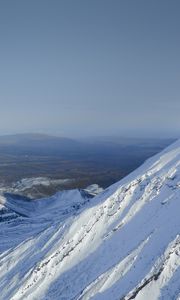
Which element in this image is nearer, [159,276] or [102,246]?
[159,276]

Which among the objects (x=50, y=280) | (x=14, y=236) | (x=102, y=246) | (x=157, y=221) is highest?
(x=157, y=221)

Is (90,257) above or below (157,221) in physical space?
below

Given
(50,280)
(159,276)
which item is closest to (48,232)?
(50,280)

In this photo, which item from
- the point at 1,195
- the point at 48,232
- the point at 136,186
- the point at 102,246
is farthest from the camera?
the point at 1,195

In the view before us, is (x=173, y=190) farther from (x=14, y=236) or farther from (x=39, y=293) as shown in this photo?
(x=14, y=236)

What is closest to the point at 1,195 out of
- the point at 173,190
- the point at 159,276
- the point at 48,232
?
the point at 48,232

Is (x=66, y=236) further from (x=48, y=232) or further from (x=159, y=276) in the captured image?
(x=159, y=276)

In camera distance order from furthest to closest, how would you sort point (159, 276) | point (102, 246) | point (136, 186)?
point (136, 186)
point (102, 246)
point (159, 276)
